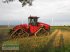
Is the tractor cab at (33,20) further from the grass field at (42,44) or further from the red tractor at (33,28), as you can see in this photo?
the grass field at (42,44)

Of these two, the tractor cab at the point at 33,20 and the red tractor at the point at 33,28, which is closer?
the red tractor at the point at 33,28

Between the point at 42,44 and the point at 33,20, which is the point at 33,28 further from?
the point at 42,44

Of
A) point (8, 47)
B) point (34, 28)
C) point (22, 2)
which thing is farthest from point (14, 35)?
point (8, 47)

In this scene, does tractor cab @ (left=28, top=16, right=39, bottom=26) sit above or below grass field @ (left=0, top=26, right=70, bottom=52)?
above

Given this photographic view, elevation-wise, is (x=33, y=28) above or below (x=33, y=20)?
below

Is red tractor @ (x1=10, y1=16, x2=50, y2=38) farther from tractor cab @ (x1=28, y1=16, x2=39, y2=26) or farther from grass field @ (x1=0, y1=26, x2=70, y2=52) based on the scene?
Result: grass field @ (x1=0, y1=26, x2=70, y2=52)

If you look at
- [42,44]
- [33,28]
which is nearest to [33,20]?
[33,28]

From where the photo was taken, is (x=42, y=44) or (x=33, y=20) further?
(x=33, y=20)

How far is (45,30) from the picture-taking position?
29.4m

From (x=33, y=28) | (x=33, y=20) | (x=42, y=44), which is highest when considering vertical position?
(x=33, y=20)

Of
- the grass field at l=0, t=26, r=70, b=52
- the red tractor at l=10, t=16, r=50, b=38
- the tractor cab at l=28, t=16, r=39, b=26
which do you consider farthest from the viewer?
the tractor cab at l=28, t=16, r=39, b=26

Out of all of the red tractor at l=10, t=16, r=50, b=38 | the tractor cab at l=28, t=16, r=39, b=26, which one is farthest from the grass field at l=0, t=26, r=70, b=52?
the tractor cab at l=28, t=16, r=39, b=26

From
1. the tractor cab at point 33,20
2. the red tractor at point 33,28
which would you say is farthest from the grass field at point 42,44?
the tractor cab at point 33,20

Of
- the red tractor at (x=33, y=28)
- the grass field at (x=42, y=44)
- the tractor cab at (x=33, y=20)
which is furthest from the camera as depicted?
the tractor cab at (x=33, y=20)
